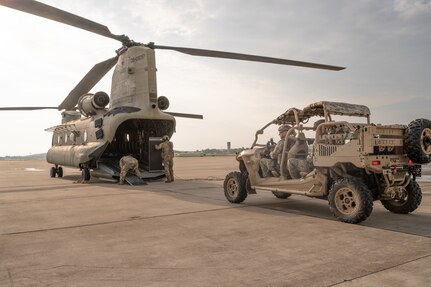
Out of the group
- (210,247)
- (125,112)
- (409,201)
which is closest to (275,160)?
(409,201)

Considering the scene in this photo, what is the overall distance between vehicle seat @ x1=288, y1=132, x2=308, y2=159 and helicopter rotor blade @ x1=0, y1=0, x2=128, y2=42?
717cm

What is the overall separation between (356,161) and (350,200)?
2.16 ft

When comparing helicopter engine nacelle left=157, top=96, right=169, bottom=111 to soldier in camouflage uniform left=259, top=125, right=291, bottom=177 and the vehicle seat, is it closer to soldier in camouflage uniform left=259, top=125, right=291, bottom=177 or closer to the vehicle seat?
soldier in camouflage uniform left=259, top=125, right=291, bottom=177

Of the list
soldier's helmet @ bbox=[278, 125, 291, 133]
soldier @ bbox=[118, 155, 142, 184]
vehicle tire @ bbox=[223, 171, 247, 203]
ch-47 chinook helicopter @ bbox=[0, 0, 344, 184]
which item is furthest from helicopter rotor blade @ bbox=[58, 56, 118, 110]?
soldier's helmet @ bbox=[278, 125, 291, 133]

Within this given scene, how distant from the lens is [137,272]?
11.3 feet

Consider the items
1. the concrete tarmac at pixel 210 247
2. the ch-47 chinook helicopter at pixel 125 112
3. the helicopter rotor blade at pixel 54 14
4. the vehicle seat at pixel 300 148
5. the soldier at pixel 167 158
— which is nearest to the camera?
the concrete tarmac at pixel 210 247

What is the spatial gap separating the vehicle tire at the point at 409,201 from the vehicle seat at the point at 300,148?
6.28 ft

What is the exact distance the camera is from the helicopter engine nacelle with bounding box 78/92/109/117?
1497 centimetres

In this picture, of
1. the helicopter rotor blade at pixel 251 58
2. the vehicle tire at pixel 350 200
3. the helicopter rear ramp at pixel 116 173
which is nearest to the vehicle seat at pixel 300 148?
the vehicle tire at pixel 350 200

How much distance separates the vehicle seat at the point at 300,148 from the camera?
7195 millimetres

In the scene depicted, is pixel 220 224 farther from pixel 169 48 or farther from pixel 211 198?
pixel 169 48

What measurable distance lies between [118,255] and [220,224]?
2.07 meters

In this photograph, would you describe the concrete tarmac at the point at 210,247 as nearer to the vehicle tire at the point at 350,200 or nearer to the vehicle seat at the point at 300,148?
the vehicle tire at the point at 350,200

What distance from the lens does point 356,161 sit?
578cm
